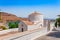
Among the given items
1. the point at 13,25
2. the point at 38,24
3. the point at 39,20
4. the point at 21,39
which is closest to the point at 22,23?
the point at 13,25

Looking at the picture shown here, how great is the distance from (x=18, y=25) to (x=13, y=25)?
210 cm

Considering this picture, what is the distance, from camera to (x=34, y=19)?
141ft

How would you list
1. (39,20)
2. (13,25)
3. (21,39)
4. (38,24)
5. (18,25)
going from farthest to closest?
(39,20) → (38,24) → (18,25) → (13,25) → (21,39)

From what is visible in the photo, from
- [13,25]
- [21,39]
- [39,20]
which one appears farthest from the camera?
[39,20]

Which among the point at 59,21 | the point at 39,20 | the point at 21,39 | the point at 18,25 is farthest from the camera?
the point at 59,21

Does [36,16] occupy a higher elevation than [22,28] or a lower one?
higher

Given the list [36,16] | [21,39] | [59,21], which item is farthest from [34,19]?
[21,39]

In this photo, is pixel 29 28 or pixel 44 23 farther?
pixel 44 23

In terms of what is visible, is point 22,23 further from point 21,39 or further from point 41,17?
point 21,39

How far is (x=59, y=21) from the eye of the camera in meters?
50.1

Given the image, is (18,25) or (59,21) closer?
(18,25)

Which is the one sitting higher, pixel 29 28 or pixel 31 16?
pixel 31 16

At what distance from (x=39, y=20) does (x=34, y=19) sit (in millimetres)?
1483

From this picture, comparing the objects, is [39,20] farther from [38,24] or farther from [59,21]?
[59,21]
